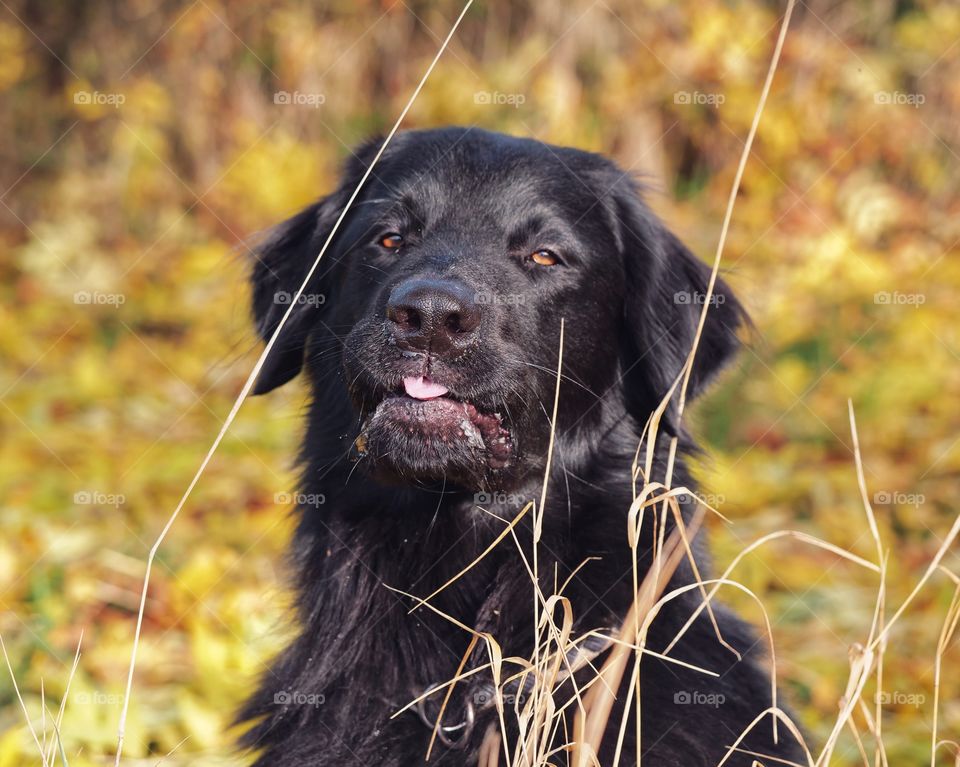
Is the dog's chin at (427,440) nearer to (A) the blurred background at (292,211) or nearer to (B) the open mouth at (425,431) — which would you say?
(B) the open mouth at (425,431)

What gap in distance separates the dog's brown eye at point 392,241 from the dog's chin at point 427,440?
71 centimetres

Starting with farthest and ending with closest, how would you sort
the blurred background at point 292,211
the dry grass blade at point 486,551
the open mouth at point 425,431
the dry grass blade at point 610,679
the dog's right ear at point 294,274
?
the blurred background at point 292,211 < the dog's right ear at point 294,274 < the open mouth at point 425,431 < the dry grass blade at point 486,551 < the dry grass blade at point 610,679

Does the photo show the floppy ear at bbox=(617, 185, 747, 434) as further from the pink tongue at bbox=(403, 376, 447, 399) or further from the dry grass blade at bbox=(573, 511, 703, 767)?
the pink tongue at bbox=(403, 376, 447, 399)

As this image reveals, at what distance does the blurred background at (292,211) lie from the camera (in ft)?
17.1

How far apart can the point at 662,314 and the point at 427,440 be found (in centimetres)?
112

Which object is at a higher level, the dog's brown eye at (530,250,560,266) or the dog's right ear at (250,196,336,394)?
the dog's brown eye at (530,250,560,266)

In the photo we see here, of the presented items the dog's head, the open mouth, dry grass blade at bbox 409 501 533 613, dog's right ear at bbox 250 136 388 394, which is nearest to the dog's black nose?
the dog's head

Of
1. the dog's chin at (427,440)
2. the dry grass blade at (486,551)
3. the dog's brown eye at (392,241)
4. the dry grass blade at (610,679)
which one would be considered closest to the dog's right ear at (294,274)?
the dog's brown eye at (392,241)

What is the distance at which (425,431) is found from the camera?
10.0 ft

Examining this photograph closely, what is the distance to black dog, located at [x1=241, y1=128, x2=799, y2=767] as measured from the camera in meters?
3.09

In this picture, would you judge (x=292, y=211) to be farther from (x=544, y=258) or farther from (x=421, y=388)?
(x=421, y=388)

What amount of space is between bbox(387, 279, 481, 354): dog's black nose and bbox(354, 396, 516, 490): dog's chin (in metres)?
0.17

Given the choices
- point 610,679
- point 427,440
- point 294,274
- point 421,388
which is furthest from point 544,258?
point 610,679

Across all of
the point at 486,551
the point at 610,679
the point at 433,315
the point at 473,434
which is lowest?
the point at 610,679
